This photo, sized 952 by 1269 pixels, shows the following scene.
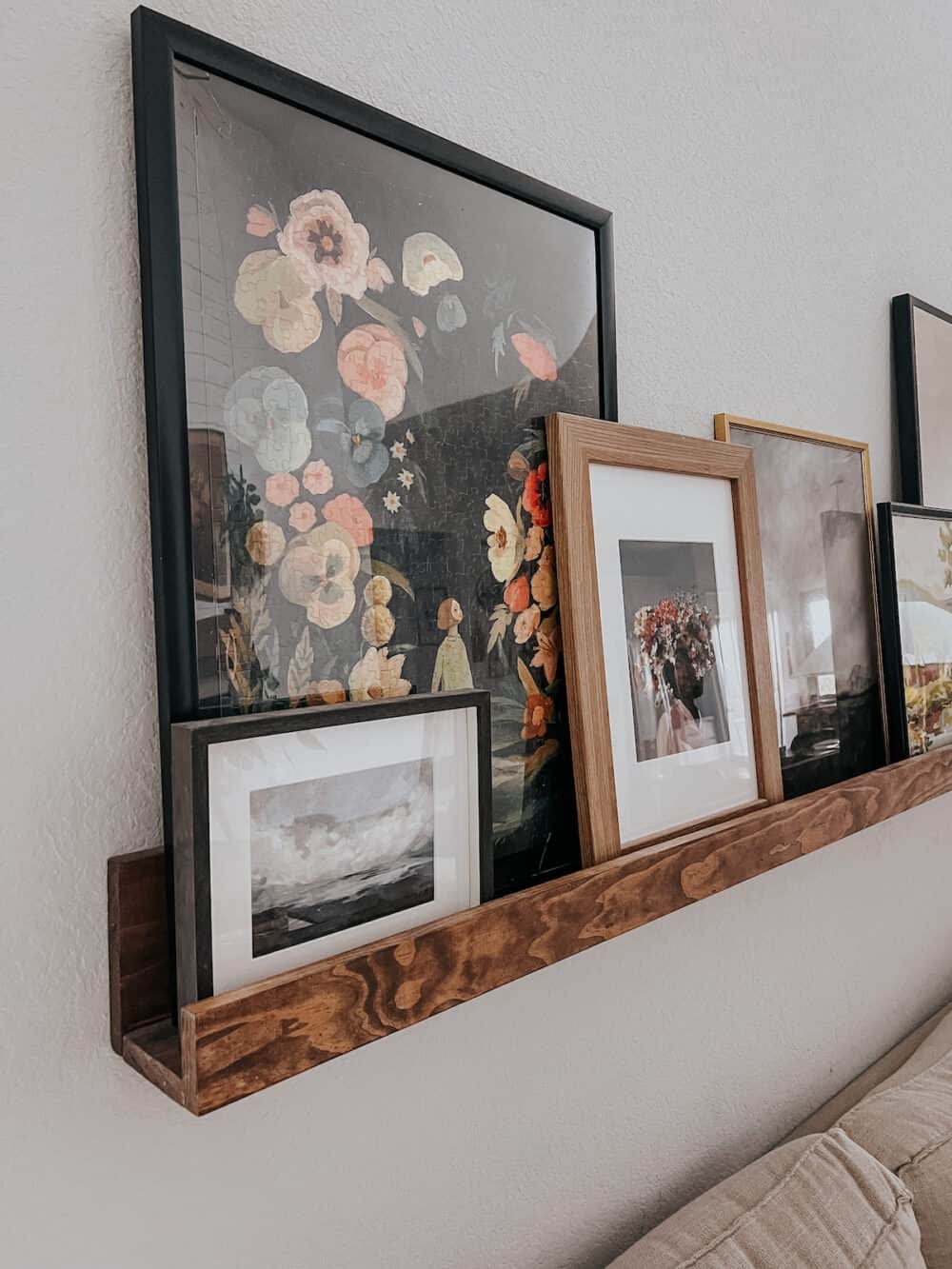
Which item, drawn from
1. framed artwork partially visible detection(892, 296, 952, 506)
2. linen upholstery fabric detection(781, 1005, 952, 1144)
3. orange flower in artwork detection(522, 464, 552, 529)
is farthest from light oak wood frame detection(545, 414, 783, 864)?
framed artwork partially visible detection(892, 296, 952, 506)

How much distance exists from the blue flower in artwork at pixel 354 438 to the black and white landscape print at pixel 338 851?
224 mm

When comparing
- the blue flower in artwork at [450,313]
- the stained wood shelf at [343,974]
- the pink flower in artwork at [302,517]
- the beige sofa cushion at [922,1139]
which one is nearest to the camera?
the stained wood shelf at [343,974]

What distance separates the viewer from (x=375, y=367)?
71 centimetres

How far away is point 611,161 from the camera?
0.97 meters

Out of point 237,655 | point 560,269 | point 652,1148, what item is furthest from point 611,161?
point 652,1148

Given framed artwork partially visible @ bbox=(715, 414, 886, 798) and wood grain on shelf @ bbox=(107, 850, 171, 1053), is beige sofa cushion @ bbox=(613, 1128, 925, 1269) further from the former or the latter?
wood grain on shelf @ bbox=(107, 850, 171, 1053)

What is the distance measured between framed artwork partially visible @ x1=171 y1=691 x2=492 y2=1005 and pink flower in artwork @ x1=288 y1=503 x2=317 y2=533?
0.13 meters

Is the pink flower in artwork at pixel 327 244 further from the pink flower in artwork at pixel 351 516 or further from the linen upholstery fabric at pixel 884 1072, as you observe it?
the linen upholstery fabric at pixel 884 1072

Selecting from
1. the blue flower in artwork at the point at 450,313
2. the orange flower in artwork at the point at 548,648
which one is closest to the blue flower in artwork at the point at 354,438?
the blue flower in artwork at the point at 450,313

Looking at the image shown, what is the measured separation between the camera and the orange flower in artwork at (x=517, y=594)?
2.64 feet

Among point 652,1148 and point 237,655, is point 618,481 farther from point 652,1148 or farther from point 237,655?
point 652,1148

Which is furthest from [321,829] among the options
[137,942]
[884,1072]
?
[884,1072]

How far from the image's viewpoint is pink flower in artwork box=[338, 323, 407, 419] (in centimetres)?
69

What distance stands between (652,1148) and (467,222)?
0.98 m
